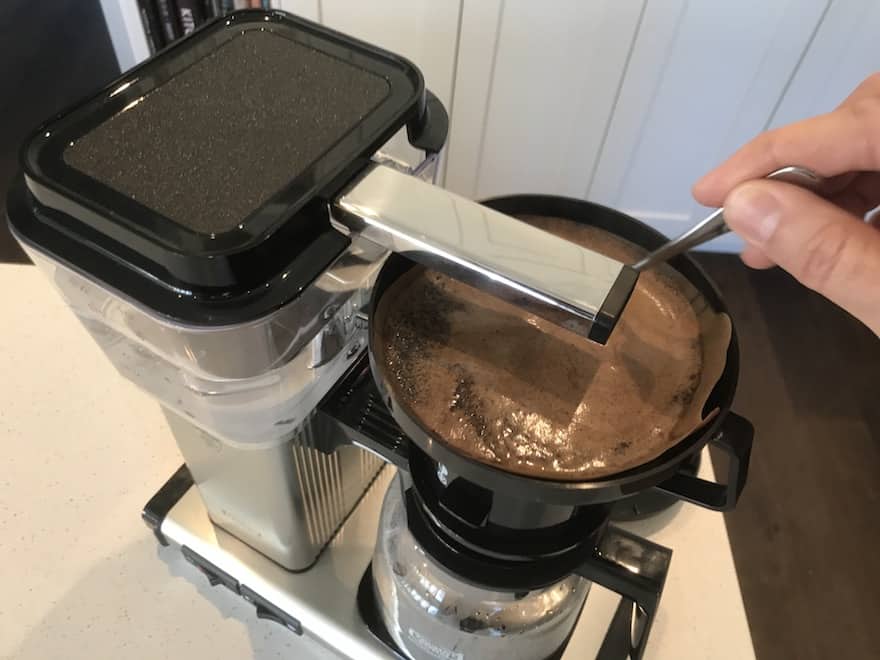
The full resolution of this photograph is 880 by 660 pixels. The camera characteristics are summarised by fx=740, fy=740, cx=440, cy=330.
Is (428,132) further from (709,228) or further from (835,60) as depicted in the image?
(835,60)

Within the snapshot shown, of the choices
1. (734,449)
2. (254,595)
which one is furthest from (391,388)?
(254,595)

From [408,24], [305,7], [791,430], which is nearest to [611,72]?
[408,24]

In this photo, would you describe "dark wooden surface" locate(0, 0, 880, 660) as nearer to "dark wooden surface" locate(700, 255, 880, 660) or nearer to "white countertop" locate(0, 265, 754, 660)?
"dark wooden surface" locate(700, 255, 880, 660)

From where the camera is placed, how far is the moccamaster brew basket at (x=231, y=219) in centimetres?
35

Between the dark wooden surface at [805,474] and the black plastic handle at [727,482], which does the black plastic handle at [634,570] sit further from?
the dark wooden surface at [805,474]

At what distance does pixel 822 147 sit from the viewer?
0.42m

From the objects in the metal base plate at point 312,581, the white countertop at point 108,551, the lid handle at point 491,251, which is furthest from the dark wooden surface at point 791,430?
the lid handle at point 491,251

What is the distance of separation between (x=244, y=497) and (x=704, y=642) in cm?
38

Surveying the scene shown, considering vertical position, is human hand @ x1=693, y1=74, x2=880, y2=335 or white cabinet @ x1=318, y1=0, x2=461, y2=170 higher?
human hand @ x1=693, y1=74, x2=880, y2=335

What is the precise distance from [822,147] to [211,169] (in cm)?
34

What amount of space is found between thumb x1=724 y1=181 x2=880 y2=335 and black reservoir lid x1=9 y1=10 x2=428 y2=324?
0.20 m

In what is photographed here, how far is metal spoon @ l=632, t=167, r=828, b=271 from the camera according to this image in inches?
16.0

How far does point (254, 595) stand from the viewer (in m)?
0.58

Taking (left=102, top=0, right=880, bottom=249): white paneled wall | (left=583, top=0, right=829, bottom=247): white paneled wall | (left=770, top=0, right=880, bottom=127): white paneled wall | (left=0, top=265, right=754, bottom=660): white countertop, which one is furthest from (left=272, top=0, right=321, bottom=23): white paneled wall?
(left=770, top=0, right=880, bottom=127): white paneled wall
